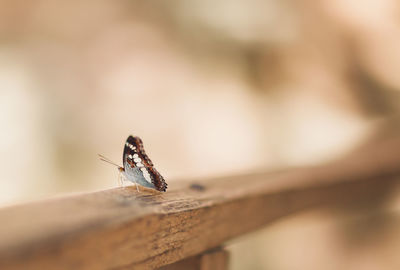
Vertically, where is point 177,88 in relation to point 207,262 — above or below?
above

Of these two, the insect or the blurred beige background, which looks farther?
the blurred beige background

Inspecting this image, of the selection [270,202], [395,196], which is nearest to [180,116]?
[395,196]

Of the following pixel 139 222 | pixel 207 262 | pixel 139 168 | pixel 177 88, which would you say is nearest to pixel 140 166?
pixel 139 168

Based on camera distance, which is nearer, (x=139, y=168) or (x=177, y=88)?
(x=139, y=168)

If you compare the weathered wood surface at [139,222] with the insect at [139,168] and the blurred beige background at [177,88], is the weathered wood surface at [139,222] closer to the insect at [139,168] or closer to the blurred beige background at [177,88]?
the insect at [139,168]

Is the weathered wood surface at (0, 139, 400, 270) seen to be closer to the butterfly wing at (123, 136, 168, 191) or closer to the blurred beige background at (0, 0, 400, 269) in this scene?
the butterfly wing at (123, 136, 168, 191)

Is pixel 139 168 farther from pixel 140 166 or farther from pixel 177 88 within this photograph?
pixel 177 88

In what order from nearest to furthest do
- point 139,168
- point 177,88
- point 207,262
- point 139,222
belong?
point 139,222
point 207,262
point 139,168
point 177,88

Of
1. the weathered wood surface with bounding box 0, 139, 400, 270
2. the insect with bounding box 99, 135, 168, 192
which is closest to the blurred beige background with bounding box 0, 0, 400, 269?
the weathered wood surface with bounding box 0, 139, 400, 270
